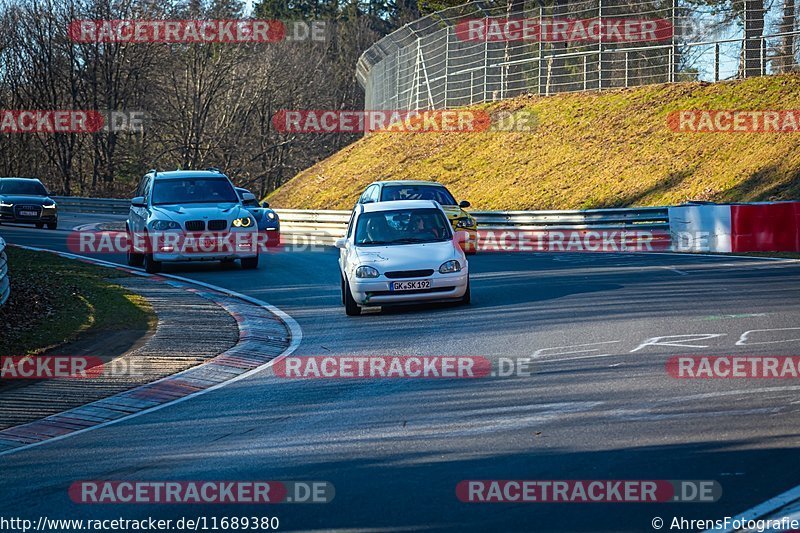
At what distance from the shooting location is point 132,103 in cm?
6291

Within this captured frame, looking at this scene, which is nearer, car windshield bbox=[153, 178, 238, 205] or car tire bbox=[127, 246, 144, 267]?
car windshield bbox=[153, 178, 238, 205]

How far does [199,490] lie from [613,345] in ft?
19.7

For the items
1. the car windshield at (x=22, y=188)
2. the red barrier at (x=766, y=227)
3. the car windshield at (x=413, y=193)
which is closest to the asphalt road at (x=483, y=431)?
the red barrier at (x=766, y=227)

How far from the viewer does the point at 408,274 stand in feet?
50.3

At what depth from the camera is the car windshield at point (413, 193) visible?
24.1 meters

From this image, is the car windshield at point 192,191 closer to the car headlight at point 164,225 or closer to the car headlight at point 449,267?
the car headlight at point 164,225

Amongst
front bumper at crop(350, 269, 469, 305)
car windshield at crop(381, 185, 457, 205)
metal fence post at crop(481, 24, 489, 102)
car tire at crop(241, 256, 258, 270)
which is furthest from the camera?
metal fence post at crop(481, 24, 489, 102)

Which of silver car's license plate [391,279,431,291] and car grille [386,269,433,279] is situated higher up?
car grille [386,269,433,279]

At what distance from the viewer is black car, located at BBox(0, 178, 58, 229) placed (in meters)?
35.3

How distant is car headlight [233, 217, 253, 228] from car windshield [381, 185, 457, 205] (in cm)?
337

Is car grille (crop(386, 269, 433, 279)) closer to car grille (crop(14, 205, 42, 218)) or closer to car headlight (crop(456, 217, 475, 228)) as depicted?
car headlight (crop(456, 217, 475, 228))

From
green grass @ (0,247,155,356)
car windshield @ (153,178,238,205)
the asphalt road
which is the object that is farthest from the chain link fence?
the asphalt road

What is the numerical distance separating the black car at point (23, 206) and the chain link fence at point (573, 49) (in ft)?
52.8

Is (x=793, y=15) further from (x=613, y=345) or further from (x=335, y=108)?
(x=335, y=108)
